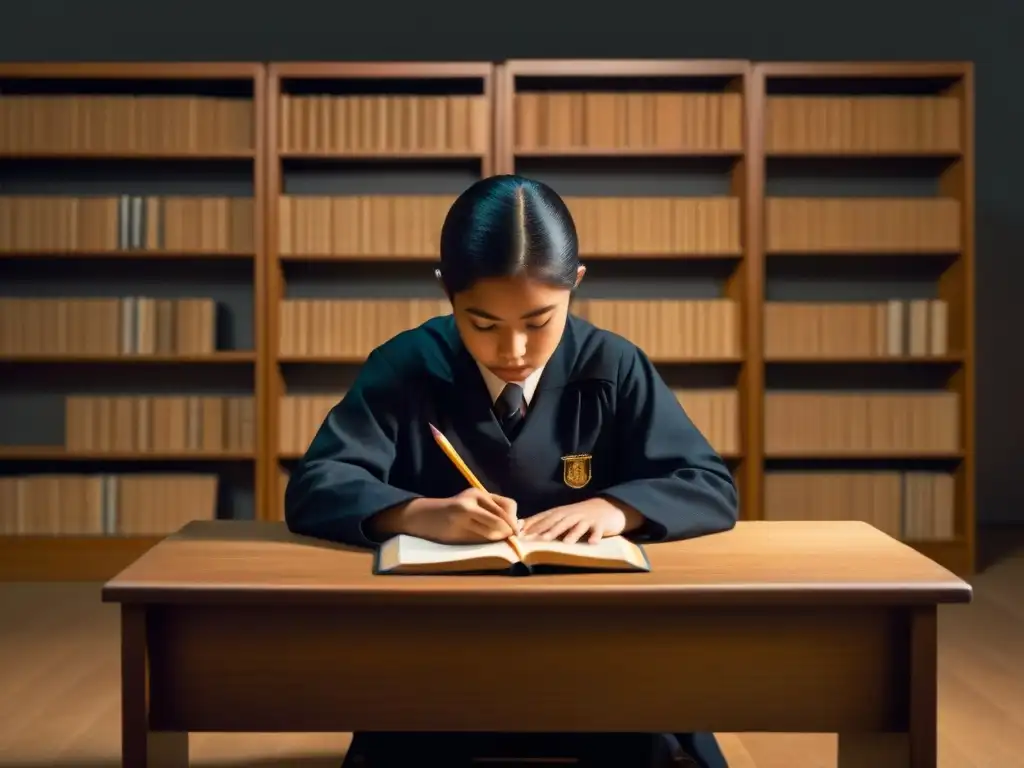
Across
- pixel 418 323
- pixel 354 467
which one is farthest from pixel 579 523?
pixel 418 323

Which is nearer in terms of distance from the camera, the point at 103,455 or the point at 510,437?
the point at 510,437

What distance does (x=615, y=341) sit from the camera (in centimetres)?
184

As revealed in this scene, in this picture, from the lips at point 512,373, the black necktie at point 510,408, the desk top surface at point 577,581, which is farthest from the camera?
the black necktie at point 510,408

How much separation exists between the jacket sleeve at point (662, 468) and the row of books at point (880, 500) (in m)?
2.82

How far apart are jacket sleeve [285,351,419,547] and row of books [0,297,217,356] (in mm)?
2827

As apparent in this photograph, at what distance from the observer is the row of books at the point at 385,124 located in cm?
439

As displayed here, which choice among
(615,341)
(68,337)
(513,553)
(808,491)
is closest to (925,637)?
(513,553)

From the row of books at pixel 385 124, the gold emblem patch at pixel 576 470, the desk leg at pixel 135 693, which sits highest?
the row of books at pixel 385 124

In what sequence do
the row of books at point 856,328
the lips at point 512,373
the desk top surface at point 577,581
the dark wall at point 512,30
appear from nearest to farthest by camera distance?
the desk top surface at point 577,581, the lips at point 512,373, the row of books at point 856,328, the dark wall at point 512,30

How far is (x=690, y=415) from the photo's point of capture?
14.7ft

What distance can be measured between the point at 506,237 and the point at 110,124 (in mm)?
3396

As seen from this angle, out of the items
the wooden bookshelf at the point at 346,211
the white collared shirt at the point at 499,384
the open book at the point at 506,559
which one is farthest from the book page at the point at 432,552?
the wooden bookshelf at the point at 346,211

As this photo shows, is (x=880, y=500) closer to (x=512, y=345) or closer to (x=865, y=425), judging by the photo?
(x=865, y=425)

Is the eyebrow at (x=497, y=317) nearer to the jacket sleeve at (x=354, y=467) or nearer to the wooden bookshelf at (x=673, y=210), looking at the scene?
the jacket sleeve at (x=354, y=467)
